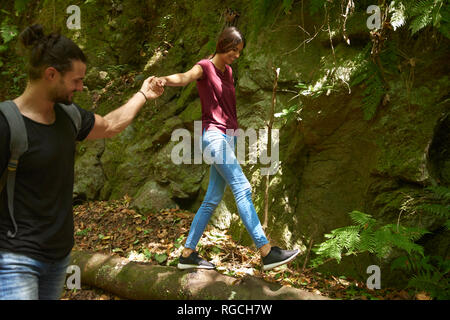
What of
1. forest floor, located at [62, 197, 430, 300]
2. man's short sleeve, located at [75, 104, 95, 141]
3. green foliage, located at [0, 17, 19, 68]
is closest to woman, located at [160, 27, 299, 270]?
forest floor, located at [62, 197, 430, 300]

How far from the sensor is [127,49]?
8.02 meters

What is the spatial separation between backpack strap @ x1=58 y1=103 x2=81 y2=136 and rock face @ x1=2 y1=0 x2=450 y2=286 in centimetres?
270

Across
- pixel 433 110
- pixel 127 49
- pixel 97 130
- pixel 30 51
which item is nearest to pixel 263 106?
pixel 433 110

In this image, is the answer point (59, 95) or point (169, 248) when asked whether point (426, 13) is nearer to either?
point (59, 95)

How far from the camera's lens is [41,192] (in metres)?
1.85

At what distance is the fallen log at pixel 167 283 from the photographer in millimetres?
2836

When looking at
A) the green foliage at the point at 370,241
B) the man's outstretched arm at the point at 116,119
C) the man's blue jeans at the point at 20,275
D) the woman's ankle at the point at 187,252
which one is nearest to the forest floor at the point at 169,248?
the green foliage at the point at 370,241

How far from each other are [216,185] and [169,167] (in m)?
2.85

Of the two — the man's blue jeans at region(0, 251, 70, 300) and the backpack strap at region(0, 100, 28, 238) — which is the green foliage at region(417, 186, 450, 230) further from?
the backpack strap at region(0, 100, 28, 238)

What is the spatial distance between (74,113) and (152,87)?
757mm

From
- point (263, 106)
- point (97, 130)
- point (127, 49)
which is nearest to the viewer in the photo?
point (97, 130)

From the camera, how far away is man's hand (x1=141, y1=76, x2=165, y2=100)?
265 cm

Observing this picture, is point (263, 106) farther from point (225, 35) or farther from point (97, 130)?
point (97, 130)

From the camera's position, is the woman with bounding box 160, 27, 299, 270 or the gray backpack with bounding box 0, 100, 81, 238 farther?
the woman with bounding box 160, 27, 299, 270
